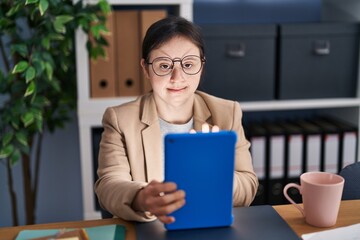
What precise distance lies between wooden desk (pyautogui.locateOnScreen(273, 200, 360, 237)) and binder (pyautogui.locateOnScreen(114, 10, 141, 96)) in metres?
1.10

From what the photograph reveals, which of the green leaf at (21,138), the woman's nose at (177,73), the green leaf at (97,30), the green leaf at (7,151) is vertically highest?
the green leaf at (97,30)

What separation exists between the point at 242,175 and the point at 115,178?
1.05 feet

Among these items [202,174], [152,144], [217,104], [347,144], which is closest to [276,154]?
[347,144]

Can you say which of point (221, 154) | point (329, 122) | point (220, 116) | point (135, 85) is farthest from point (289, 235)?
point (329, 122)

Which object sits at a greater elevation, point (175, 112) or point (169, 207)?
point (175, 112)

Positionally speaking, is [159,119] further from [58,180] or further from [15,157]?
[58,180]

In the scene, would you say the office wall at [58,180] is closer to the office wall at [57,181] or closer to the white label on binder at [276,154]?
the office wall at [57,181]

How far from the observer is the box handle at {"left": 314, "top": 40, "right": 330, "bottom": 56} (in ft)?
7.09

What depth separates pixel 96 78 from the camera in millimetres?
2029

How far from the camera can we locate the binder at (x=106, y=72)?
201cm

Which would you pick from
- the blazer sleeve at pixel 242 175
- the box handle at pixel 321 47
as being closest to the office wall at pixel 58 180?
the box handle at pixel 321 47

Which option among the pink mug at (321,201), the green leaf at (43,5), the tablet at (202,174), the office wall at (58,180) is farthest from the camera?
the office wall at (58,180)

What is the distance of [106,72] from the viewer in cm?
203

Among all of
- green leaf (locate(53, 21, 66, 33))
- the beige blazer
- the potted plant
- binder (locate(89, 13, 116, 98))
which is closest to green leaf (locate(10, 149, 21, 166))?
the potted plant
